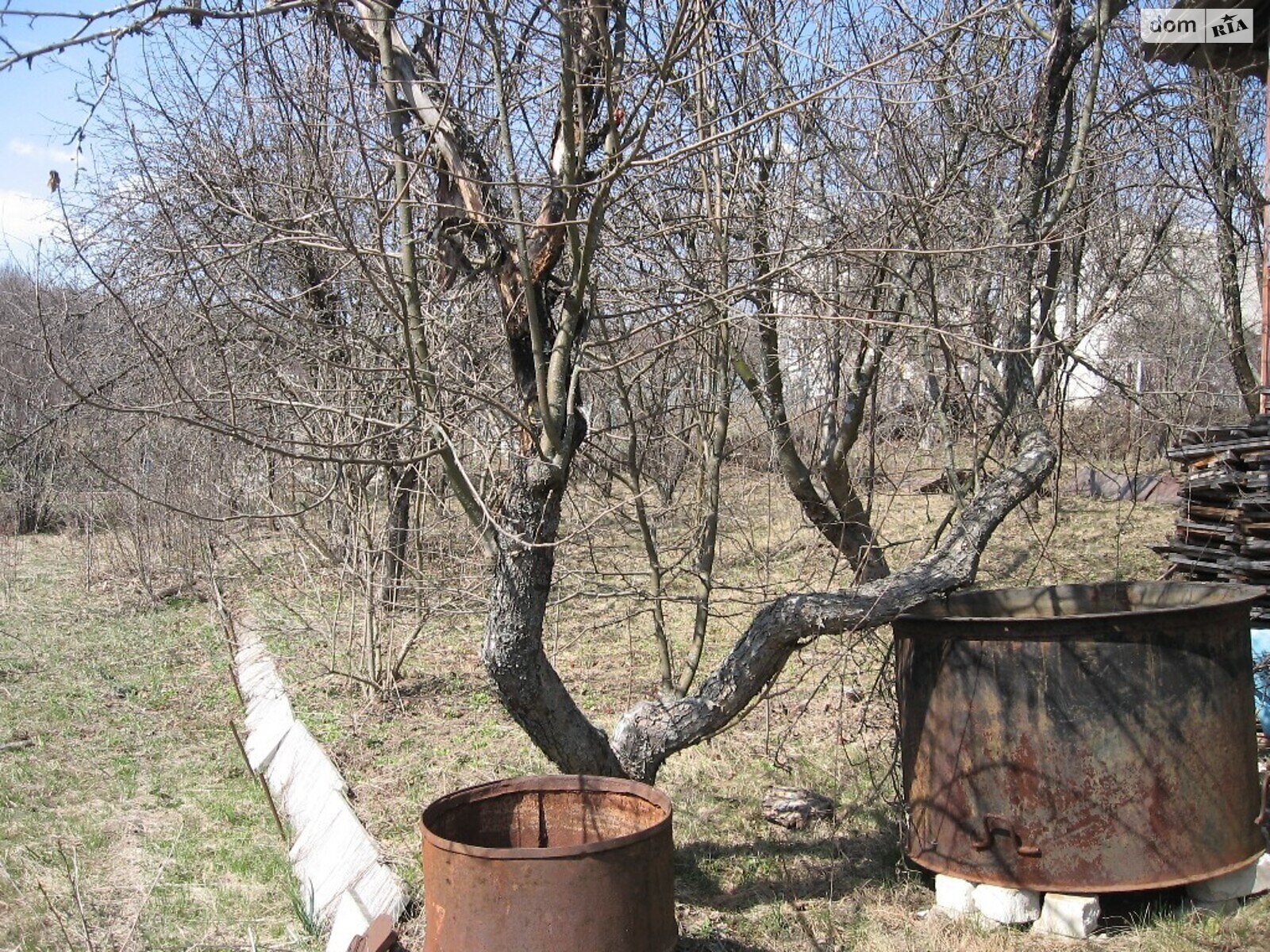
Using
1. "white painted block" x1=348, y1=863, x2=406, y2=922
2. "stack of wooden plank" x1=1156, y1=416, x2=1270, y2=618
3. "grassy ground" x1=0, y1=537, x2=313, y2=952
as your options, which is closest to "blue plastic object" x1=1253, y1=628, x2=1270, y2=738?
"stack of wooden plank" x1=1156, y1=416, x2=1270, y2=618

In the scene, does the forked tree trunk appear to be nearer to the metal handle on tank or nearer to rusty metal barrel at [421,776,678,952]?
rusty metal barrel at [421,776,678,952]

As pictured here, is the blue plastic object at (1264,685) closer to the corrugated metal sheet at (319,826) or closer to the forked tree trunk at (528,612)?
the forked tree trunk at (528,612)

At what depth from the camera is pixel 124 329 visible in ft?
31.0

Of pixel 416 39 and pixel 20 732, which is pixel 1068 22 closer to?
pixel 416 39

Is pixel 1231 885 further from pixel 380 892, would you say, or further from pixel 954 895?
pixel 380 892

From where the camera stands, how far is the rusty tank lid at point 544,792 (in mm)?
3002

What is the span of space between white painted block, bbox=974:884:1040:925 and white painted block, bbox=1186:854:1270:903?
0.56 meters

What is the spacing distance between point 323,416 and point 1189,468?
20.2ft

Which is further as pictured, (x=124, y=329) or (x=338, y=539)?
(x=124, y=329)

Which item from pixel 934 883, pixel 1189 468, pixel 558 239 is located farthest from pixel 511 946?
pixel 1189 468

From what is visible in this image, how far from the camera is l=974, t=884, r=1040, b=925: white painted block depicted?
154 inches

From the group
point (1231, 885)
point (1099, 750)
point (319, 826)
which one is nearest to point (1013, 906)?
point (1099, 750)

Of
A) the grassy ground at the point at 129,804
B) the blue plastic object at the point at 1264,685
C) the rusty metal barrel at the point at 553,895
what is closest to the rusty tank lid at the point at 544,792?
the rusty metal barrel at the point at 553,895

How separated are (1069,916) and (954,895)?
1.35 ft
